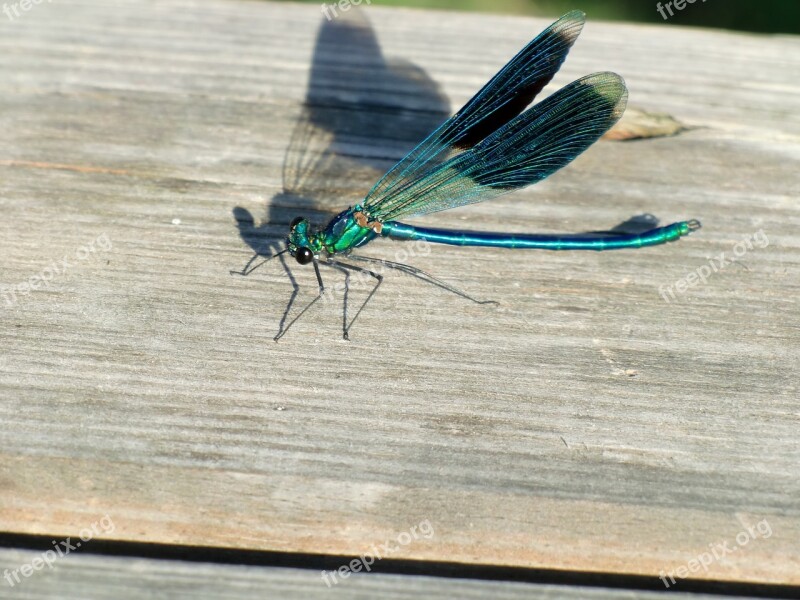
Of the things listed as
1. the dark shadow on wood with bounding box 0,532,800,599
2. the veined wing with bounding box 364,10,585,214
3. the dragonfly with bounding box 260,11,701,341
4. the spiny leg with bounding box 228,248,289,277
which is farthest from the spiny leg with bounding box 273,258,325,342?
the dark shadow on wood with bounding box 0,532,800,599

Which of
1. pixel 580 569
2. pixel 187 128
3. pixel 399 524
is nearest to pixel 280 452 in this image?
pixel 399 524

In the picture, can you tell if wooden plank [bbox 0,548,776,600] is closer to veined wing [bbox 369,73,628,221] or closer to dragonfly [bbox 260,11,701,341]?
dragonfly [bbox 260,11,701,341]

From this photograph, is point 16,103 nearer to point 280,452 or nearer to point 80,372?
point 80,372

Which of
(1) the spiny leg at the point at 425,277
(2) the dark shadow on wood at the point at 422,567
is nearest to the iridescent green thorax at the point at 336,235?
(1) the spiny leg at the point at 425,277

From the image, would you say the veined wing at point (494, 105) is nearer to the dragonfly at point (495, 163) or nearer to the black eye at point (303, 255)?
the dragonfly at point (495, 163)

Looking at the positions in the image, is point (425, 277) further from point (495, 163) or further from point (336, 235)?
point (495, 163)

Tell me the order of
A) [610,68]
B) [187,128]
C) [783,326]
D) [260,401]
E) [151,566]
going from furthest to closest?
[610,68] → [187,128] → [783,326] → [260,401] → [151,566]

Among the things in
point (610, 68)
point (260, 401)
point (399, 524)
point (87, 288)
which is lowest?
point (399, 524)

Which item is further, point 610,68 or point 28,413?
point 610,68

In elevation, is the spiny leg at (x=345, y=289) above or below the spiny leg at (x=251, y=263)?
below
